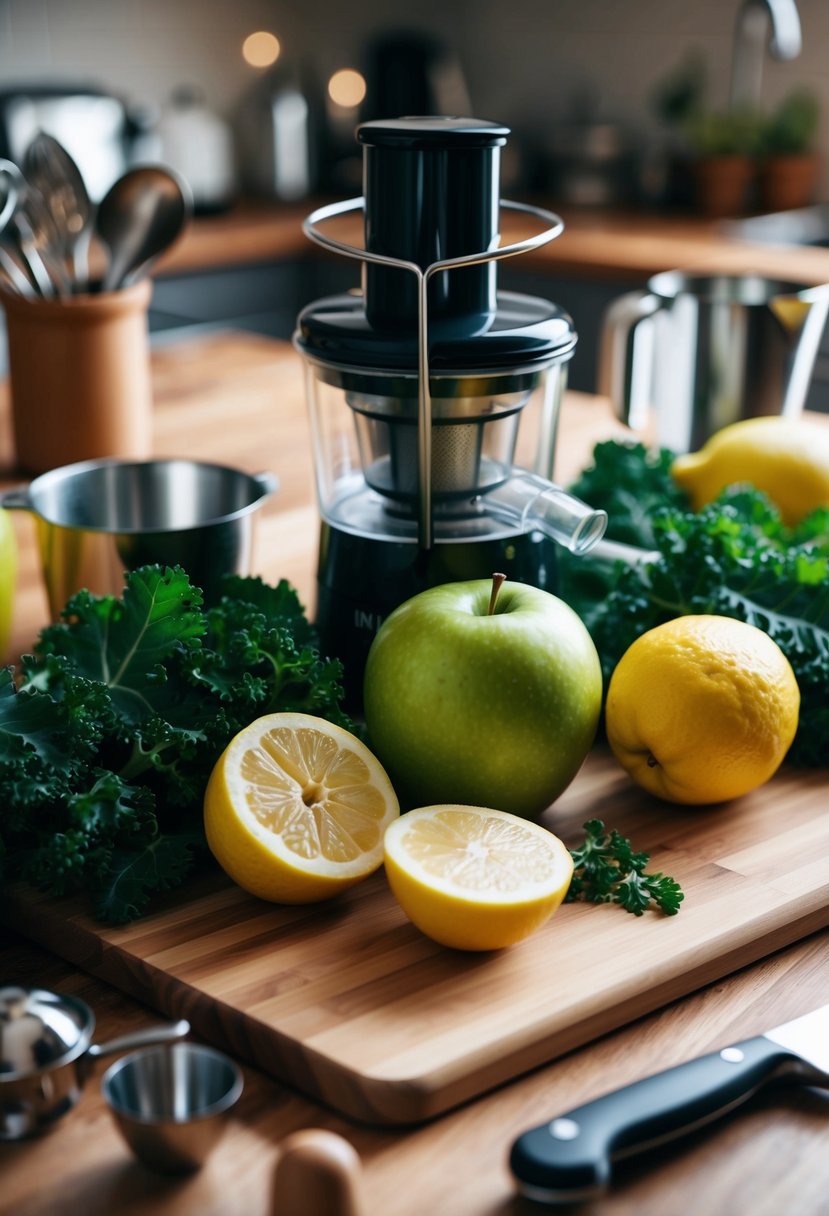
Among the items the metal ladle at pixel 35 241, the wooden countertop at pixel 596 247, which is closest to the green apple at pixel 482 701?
the metal ladle at pixel 35 241

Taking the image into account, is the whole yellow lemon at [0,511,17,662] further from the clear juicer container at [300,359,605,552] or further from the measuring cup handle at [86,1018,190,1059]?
the measuring cup handle at [86,1018,190,1059]

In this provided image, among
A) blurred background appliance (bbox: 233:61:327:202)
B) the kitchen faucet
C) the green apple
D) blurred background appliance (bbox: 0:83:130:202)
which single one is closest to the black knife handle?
the green apple

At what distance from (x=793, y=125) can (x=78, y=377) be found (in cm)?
224

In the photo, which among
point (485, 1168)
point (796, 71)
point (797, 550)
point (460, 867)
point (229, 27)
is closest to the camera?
point (485, 1168)

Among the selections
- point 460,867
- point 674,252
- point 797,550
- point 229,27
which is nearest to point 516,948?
point 460,867

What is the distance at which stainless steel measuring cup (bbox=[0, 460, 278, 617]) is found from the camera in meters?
0.94

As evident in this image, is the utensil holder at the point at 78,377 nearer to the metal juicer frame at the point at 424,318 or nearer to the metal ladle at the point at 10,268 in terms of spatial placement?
the metal ladle at the point at 10,268

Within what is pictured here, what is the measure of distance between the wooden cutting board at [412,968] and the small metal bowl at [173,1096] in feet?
0.20

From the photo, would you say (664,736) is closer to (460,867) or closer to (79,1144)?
(460,867)

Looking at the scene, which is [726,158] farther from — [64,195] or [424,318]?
[424,318]

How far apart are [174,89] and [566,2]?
1036 millimetres

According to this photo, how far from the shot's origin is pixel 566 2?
3480 millimetres

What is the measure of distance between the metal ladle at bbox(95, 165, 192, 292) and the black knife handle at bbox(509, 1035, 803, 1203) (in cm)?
103

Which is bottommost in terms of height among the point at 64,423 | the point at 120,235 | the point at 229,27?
the point at 64,423
